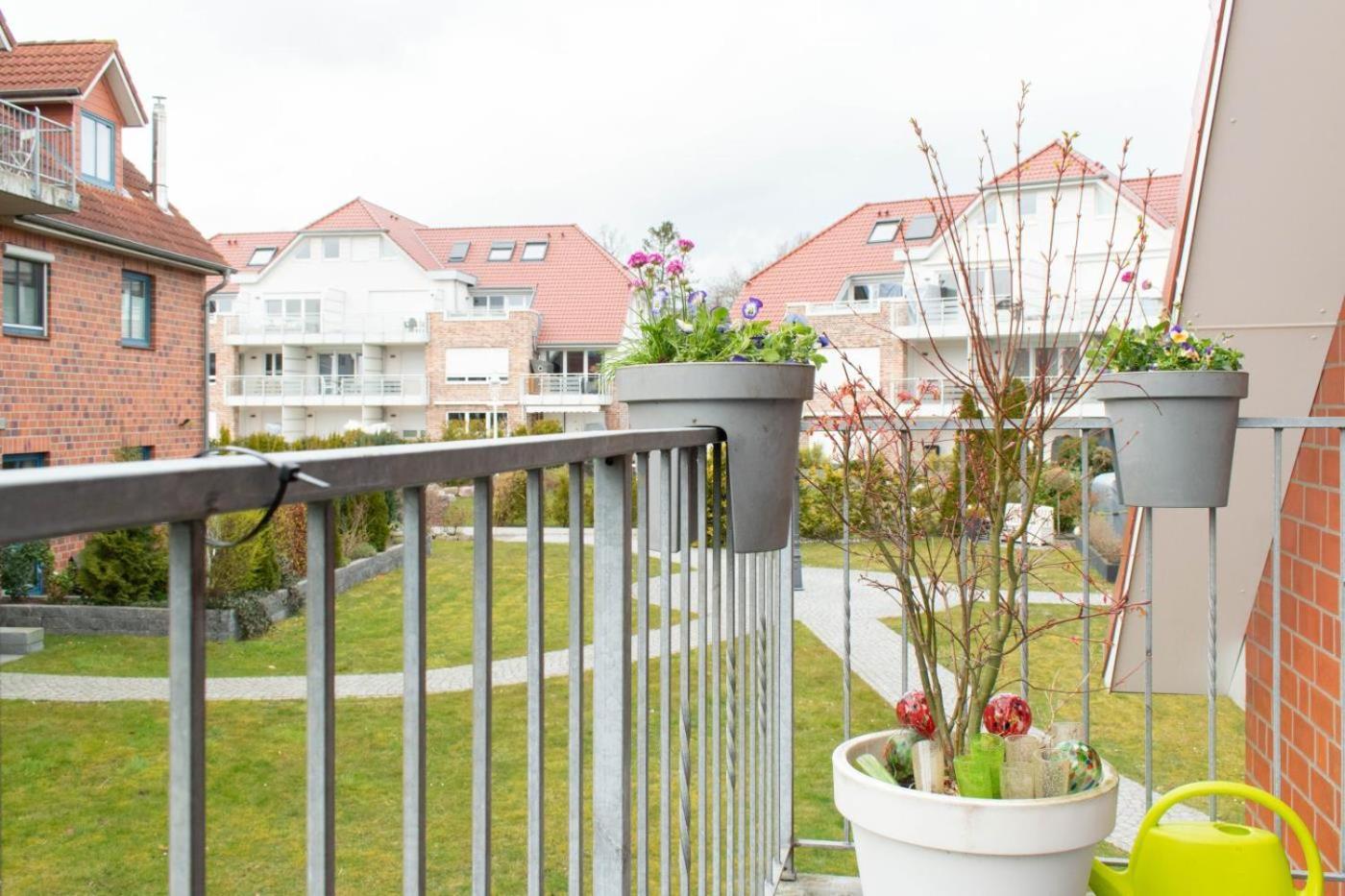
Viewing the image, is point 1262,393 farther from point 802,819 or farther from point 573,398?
point 573,398

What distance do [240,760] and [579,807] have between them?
0.43 meters

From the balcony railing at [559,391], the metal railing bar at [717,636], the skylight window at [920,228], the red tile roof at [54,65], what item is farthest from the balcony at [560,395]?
the metal railing bar at [717,636]

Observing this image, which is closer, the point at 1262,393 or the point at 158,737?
the point at 158,737

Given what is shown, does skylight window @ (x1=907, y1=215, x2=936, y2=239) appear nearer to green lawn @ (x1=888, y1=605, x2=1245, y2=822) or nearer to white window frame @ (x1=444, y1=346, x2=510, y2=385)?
A: white window frame @ (x1=444, y1=346, x2=510, y2=385)

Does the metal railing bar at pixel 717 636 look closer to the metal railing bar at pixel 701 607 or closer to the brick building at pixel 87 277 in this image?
the metal railing bar at pixel 701 607

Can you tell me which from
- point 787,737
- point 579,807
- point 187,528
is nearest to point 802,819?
point 787,737

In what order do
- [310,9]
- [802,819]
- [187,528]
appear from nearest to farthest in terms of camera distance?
[187,528]
[802,819]
[310,9]

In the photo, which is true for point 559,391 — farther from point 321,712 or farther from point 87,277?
point 321,712

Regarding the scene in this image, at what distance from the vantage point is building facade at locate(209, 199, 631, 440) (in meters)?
A: 35.2

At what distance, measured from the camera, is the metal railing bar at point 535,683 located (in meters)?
1.06

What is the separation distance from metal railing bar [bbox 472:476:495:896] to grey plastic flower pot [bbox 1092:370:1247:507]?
222cm

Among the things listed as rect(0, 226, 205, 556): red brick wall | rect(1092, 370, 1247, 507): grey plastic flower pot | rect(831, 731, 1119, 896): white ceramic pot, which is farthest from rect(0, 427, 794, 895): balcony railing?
rect(0, 226, 205, 556): red brick wall

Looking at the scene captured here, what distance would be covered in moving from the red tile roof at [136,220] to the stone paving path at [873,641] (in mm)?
9782

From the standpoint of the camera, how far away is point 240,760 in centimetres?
91
